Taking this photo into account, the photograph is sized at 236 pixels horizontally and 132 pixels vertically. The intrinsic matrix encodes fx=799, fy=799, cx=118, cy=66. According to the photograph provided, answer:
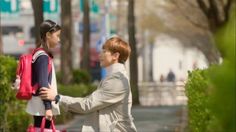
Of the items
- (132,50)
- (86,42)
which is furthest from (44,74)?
(86,42)

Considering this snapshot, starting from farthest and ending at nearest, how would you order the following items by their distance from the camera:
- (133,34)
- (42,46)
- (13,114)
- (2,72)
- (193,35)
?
(193,35) → (133,34) → (13,114) → (2,72) → (42,46)

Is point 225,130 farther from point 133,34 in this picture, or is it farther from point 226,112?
point 133,34

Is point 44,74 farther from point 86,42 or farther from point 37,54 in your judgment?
point 86,42

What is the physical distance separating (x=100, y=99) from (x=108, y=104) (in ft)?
0.26

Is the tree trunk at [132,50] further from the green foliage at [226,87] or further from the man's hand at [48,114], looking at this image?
the green foliage at [226,87]

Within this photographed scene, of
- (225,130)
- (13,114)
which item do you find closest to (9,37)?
(13,114)

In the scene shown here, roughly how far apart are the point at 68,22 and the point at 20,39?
32.6m

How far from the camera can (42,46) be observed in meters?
6.61

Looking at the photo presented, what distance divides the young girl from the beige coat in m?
0.64

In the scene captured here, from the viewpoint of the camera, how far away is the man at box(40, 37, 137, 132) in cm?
567

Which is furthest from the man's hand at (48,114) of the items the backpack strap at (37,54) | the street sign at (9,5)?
the street sign at (9,5)

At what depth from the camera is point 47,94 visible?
5.93 metres

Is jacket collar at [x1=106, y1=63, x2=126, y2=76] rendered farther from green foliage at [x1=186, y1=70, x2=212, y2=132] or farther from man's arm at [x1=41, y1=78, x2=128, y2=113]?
green foliage at [x1=186, y1=70, x2=212, y2=132]

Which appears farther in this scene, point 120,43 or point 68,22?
point 68,22
